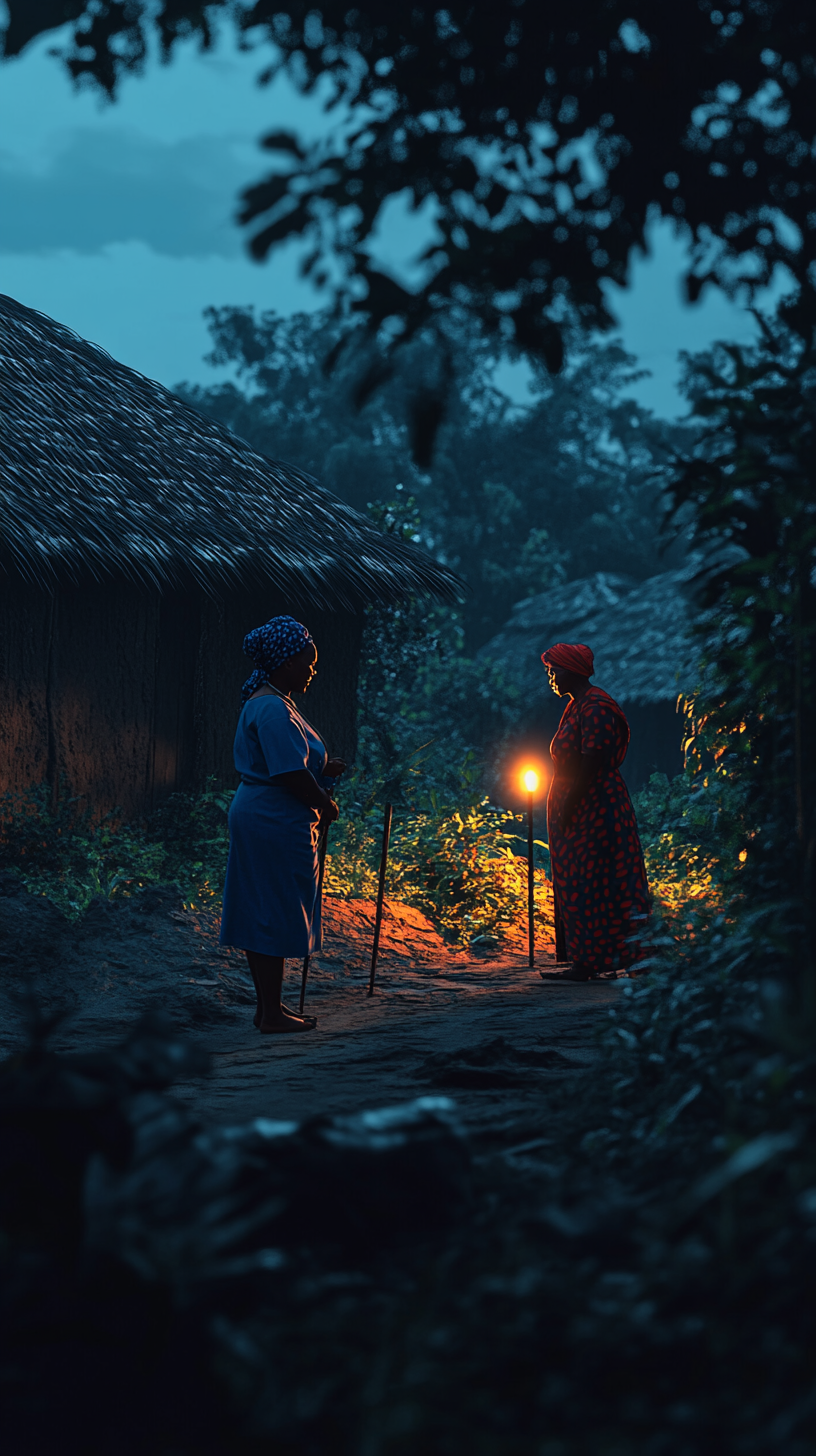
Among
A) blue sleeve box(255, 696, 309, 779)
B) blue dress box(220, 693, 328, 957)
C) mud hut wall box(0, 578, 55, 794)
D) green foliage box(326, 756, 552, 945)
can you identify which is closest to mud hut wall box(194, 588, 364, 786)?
green foliage box(326, 756, 552, 945)

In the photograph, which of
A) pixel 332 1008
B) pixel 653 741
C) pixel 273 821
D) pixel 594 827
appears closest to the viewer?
pixel 273 821

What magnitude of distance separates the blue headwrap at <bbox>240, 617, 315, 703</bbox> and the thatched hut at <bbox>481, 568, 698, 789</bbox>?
10.4 m

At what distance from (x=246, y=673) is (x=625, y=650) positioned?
8964 millimetres

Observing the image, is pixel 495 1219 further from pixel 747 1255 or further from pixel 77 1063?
pixel 77 1063

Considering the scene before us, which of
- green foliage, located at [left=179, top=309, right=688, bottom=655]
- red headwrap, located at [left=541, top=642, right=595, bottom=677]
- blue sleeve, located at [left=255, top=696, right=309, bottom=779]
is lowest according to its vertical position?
blue sleeve, located at [left=255, top=696, right=309, bottom=779]

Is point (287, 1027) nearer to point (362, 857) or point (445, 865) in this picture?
point (445, 865)

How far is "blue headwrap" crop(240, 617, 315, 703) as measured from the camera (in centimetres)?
572

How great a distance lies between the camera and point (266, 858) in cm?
568

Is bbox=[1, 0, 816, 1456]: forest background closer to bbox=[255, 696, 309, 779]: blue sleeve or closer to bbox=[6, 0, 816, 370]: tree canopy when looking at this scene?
bbox=[6, 0, 816, 370]: tree canopy

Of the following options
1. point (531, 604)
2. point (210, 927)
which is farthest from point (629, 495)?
point (210, 927)

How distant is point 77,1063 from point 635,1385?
130cm

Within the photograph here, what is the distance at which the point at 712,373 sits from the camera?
3.14m

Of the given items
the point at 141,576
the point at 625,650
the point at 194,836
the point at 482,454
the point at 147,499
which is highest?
the point at 482,454

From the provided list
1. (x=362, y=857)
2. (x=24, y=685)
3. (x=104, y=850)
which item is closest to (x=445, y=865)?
(x=362, y=857)
